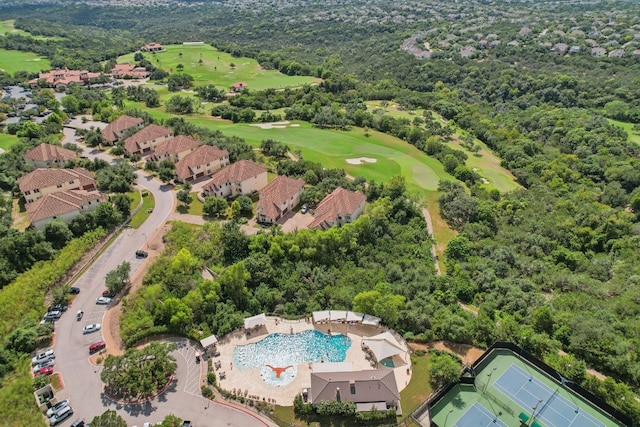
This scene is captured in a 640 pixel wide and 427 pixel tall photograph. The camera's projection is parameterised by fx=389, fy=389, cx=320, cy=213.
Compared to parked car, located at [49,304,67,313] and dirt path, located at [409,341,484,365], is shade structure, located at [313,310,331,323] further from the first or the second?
parked car, located at [49,304,67,313]

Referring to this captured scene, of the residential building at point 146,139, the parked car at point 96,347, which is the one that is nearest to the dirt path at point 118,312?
the parked car at point 96,347

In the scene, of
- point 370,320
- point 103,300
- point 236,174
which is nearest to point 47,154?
point 236,174

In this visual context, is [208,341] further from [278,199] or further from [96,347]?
[278,199]

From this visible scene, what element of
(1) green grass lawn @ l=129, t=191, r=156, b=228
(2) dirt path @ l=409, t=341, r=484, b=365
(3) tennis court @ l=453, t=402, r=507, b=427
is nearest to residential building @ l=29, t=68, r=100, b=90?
(1) green grass lawn @ l=129, t=191, r=156, b=228

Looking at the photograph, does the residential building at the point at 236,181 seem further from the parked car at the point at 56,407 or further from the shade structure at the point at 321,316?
the parked car at the point at 56,407

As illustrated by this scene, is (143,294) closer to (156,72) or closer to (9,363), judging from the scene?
(9,363)

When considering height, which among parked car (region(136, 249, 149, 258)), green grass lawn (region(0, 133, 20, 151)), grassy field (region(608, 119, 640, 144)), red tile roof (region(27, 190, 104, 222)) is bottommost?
parked car (region(136, 249, 149, 258))

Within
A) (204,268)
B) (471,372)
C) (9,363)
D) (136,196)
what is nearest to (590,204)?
(471,372)
